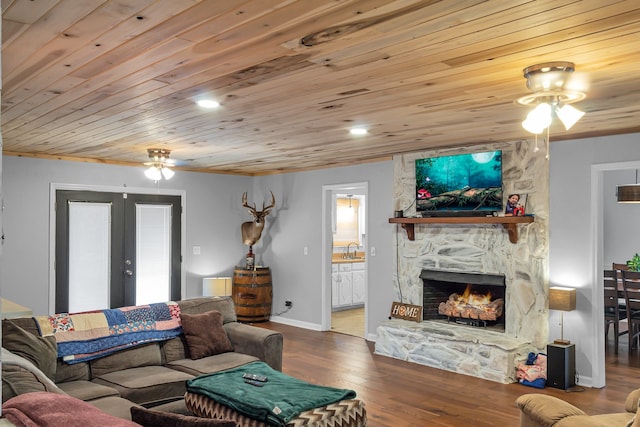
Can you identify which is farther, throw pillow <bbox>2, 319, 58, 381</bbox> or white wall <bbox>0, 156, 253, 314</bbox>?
white wall <bbox>0, 156, 253, 314</bbox>

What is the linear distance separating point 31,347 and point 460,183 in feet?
14.3

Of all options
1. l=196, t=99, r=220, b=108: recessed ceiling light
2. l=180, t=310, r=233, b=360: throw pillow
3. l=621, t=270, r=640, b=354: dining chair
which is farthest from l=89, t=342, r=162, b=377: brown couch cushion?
l=621, t=270, r=640, b=354: dining chair

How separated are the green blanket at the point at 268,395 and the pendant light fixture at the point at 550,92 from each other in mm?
2001

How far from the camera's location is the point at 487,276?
18.9 feet

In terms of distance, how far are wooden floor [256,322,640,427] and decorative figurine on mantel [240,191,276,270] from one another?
214 centimetres

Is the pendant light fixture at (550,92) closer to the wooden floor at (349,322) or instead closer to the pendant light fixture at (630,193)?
the pendant light fixture at (630,193)

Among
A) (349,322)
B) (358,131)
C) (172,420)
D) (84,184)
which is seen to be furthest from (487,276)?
(84,184)

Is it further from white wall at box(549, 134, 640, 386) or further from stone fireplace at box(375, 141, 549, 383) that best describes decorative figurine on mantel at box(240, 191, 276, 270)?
white wall at box(549, 134, 640, 386)

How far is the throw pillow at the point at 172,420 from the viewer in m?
1.90

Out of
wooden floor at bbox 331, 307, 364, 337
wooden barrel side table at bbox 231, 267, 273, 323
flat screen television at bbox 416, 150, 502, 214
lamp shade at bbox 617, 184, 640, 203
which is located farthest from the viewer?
wooden barrel side table at bbox 231, 267, 273, 323

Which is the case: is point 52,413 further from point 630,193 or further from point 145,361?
point 630,193

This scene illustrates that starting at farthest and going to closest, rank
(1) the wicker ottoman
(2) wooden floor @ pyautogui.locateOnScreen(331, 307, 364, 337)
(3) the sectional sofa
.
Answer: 1. (2) wooden floor @ pyautogui.locateOnScreen(331, 307, 364, 337)
2. (3) the sectional sofa
3. (1) the wicker ottoman

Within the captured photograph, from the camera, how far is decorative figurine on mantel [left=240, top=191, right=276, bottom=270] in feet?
27.1

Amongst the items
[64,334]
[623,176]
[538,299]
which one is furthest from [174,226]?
[623,176]
